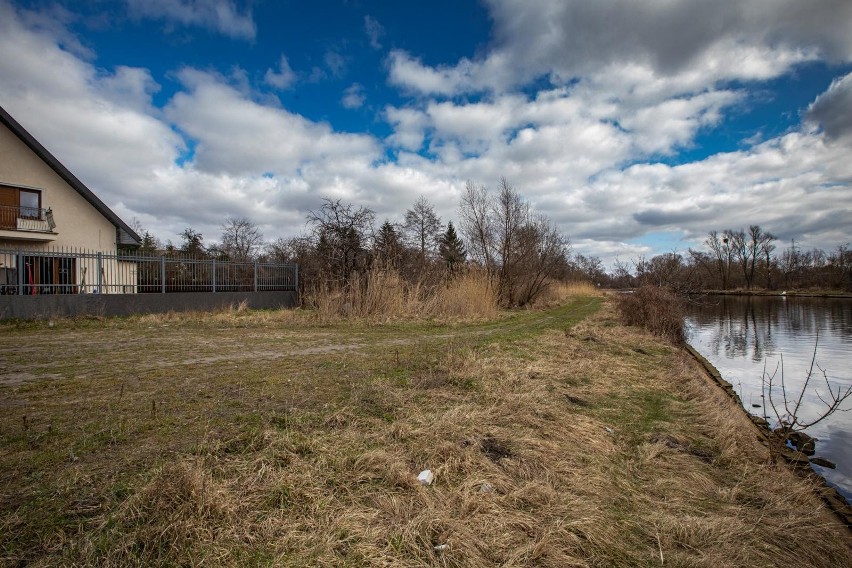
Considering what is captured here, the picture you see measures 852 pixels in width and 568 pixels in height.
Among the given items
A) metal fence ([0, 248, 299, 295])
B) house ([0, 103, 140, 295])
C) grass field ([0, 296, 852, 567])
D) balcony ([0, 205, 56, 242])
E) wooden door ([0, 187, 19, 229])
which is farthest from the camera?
house ([0, 103, 140, 295])

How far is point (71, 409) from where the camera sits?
3.54 metres

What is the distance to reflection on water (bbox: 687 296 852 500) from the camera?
5.44m

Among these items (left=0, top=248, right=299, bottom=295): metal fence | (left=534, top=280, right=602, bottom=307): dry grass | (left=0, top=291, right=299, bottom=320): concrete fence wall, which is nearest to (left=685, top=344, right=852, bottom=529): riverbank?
(left=0, top=291, right=299, bottom=320): concrete fence wall

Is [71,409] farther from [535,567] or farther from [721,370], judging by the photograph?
[721,370]

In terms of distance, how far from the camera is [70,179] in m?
19.3

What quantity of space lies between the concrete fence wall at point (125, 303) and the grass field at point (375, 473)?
784 centimetres

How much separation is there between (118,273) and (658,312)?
17.7m

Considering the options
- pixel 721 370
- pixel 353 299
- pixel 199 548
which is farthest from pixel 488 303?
pixel 199 548

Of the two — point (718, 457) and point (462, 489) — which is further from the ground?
point (462, 489)

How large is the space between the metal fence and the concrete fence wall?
1.41 ft

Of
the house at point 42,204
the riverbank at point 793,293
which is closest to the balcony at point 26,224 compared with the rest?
the house at point 42,204

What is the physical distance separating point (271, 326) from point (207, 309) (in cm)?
564

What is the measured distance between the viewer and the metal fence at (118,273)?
41.4 feet

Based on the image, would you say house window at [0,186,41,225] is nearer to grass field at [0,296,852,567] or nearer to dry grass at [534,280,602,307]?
grass field at [0,296,852,567]
